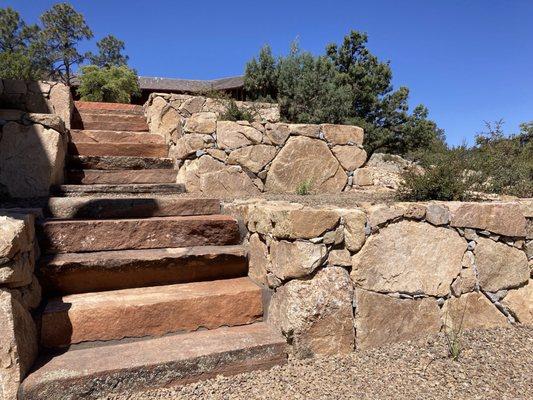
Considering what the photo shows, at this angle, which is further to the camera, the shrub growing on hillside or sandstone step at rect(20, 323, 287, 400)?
the shrub growing on hillside

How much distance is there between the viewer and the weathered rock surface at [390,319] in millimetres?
2254

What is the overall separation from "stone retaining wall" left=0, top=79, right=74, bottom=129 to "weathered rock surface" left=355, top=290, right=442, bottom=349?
14.6 ft

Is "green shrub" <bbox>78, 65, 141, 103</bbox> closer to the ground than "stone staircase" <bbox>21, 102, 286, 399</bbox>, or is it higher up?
higher up

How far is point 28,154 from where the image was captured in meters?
3.43

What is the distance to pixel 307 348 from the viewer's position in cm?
213

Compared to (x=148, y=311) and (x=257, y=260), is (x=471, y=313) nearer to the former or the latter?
(x=257, y=260)

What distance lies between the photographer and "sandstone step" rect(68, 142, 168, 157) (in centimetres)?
444

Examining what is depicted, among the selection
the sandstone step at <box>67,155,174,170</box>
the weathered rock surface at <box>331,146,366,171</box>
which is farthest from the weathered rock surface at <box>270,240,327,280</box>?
the sandstone step at <box>67,155,174,170</box>

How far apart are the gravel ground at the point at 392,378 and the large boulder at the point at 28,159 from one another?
238cm

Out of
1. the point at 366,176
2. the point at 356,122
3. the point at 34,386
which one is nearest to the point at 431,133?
the point at 356,122

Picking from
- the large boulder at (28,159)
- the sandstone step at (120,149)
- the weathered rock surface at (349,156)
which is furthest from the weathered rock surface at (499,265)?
the sandstone step at (120,149)

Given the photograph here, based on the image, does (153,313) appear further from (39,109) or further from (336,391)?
(39,109)

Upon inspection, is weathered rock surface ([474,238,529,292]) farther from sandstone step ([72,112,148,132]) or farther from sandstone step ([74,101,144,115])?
sandstone step ([74,101,144,115])

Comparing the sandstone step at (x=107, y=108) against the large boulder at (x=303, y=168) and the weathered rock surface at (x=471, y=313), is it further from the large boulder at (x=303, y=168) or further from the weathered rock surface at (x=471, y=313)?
the weathered rock surface at (x=471, y=313)
